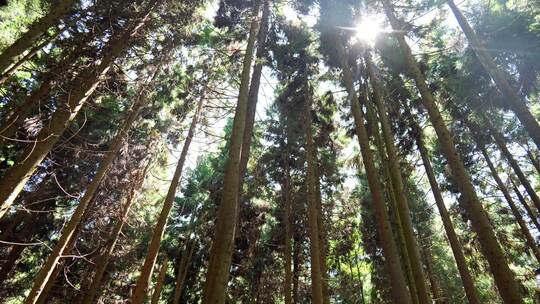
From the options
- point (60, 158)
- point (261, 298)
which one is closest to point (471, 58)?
point (261, 298)

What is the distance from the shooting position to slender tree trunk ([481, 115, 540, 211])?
508 inches

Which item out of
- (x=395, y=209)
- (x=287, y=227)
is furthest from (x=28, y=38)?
(x=287, y=227)

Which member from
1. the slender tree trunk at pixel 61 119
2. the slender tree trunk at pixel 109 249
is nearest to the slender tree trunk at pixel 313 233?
the slender tree trunk at pixel 109 249

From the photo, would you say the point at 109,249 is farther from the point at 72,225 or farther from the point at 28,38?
the point at 28,38

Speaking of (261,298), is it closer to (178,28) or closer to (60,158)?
(60,158)

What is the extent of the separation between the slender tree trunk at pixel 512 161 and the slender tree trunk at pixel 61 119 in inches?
532

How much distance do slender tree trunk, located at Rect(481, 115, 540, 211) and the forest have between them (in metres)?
0.07

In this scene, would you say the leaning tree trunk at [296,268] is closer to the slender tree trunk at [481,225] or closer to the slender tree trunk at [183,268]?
the slender tree trunk at [183,268]

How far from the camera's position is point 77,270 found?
1750cm

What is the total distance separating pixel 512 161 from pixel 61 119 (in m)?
15.5

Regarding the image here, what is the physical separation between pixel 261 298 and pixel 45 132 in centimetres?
1504

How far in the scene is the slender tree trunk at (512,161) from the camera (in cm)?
1291

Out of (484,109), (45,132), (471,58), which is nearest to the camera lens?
(45,132)

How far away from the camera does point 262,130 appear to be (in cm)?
1803
